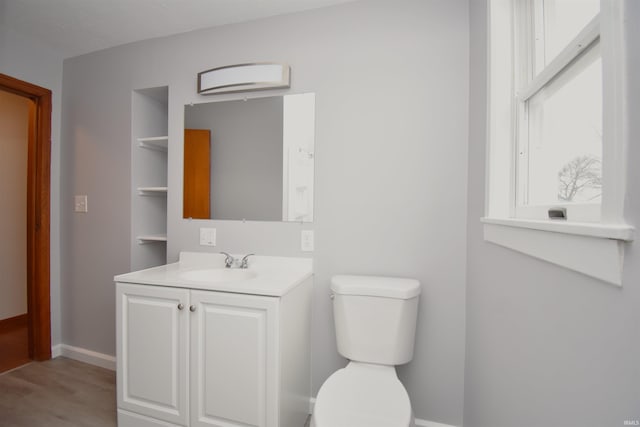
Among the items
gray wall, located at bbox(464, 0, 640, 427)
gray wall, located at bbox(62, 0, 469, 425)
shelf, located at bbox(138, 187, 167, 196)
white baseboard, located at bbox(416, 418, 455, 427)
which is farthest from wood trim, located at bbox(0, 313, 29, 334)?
gray wall, located at bbox(464, 0, 640, 427)

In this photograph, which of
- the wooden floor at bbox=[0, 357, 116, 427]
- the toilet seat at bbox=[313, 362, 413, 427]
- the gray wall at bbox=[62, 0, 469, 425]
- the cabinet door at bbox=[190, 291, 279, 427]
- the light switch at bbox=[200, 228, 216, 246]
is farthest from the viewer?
the light switch at bbox=[200, 228, 216, 246]

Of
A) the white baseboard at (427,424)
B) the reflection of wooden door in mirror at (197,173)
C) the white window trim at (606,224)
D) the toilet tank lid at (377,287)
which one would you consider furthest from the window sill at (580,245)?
the reflection of wooden door in mirror at (197,173)

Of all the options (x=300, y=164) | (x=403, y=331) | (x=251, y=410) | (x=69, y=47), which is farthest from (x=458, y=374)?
(x=69, y=47)

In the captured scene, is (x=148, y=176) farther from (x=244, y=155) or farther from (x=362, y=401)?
(x=362, y=401)

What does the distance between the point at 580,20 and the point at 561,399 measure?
922 millimetres

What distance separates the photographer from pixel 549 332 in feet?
2.04

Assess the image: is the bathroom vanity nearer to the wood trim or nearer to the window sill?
the window sill

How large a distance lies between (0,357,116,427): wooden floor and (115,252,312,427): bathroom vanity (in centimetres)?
38

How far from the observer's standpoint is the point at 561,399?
57 centimetres

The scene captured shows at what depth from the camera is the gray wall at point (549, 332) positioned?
1.33 feet

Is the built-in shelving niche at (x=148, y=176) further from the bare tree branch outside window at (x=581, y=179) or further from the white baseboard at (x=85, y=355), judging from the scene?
the bare tree branch outside window at (x=581, y=179)

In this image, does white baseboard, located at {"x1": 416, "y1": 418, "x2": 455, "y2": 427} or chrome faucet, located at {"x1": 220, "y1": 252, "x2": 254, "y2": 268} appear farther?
chrome faucet, located at {"x1": 220, "y1": 252, "x2": 254, "y2": 268}

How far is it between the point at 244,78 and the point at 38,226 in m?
2.07

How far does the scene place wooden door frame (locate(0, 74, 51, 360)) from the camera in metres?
2.12
